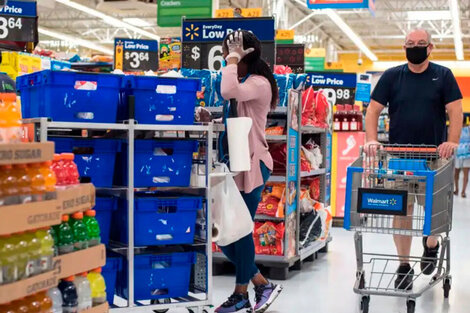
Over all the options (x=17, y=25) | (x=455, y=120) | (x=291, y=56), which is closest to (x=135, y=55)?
(x=291, y=56)

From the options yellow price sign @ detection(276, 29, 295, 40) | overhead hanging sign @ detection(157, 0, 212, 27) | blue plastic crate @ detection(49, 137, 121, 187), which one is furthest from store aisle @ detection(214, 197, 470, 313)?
yellow price sign @ detection(276, 29, 295, 40)

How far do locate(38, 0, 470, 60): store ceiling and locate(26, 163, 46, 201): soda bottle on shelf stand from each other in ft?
56.0

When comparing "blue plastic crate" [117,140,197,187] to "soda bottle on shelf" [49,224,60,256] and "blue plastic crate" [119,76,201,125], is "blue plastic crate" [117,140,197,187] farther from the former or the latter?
"soda bottle on shelf" [49,224,60,256]

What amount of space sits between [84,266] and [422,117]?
324cm

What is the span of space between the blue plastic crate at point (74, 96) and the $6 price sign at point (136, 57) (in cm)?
816

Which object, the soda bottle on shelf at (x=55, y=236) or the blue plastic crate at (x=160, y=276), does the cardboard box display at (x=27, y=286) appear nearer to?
the soda bottle on shelf at (x=55, y=236)

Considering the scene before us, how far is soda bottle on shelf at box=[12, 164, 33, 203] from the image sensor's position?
249 cm

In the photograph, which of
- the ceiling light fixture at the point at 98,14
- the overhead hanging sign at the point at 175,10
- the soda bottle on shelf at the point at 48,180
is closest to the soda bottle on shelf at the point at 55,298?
Result: the soda bottle on shelf at the point at 48,180

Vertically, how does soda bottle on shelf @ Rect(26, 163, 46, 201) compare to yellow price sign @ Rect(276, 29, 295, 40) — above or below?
below

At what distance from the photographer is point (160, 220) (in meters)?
4.30

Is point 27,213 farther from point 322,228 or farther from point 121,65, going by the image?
point 121,65

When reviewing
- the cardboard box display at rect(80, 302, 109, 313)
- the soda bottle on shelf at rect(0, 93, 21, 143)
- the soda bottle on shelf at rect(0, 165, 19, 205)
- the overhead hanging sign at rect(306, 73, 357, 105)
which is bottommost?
the cardboard box display at rect(80, 302, 109, 313)

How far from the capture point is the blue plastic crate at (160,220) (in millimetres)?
4250

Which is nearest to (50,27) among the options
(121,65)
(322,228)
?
(121,65)
